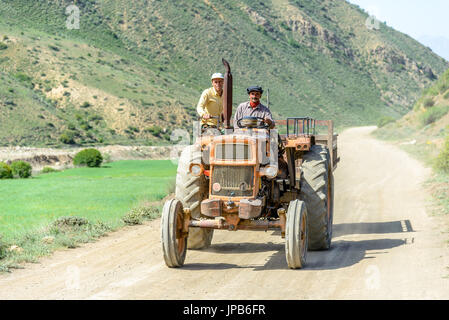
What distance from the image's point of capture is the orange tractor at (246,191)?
9.02 meters

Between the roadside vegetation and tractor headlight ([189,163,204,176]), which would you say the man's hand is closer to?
tractor headlight ([189,163,204,176])

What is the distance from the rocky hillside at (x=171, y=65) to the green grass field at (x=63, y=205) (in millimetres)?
29229

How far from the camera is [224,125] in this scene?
10.8 meters

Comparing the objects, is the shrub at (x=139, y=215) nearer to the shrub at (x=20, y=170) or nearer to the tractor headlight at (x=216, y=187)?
the tractor headlight at (x=216, y=187)

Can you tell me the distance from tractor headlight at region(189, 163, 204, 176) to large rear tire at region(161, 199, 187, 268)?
569mm

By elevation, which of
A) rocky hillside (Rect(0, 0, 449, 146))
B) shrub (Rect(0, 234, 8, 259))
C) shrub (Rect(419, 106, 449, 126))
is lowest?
shrub (Rect(0, 234, 8, 259))

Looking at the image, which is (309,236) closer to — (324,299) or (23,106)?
(324,299)

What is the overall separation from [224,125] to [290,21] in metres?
112

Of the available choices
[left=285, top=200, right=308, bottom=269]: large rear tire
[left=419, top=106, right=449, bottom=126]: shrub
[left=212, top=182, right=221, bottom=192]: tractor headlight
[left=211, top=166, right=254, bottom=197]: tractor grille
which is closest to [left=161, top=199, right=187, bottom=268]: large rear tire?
[left=212, top=182, right=221, bottom=192]: tractor headlight

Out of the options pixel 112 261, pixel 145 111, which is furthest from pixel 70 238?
pixel 145 111

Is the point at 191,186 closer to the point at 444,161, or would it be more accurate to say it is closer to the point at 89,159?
the point at 444,161

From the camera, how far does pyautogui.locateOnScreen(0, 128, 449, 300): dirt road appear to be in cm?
769

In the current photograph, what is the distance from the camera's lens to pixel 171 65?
91188mm

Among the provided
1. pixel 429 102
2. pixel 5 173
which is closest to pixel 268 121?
pixel 5 173
